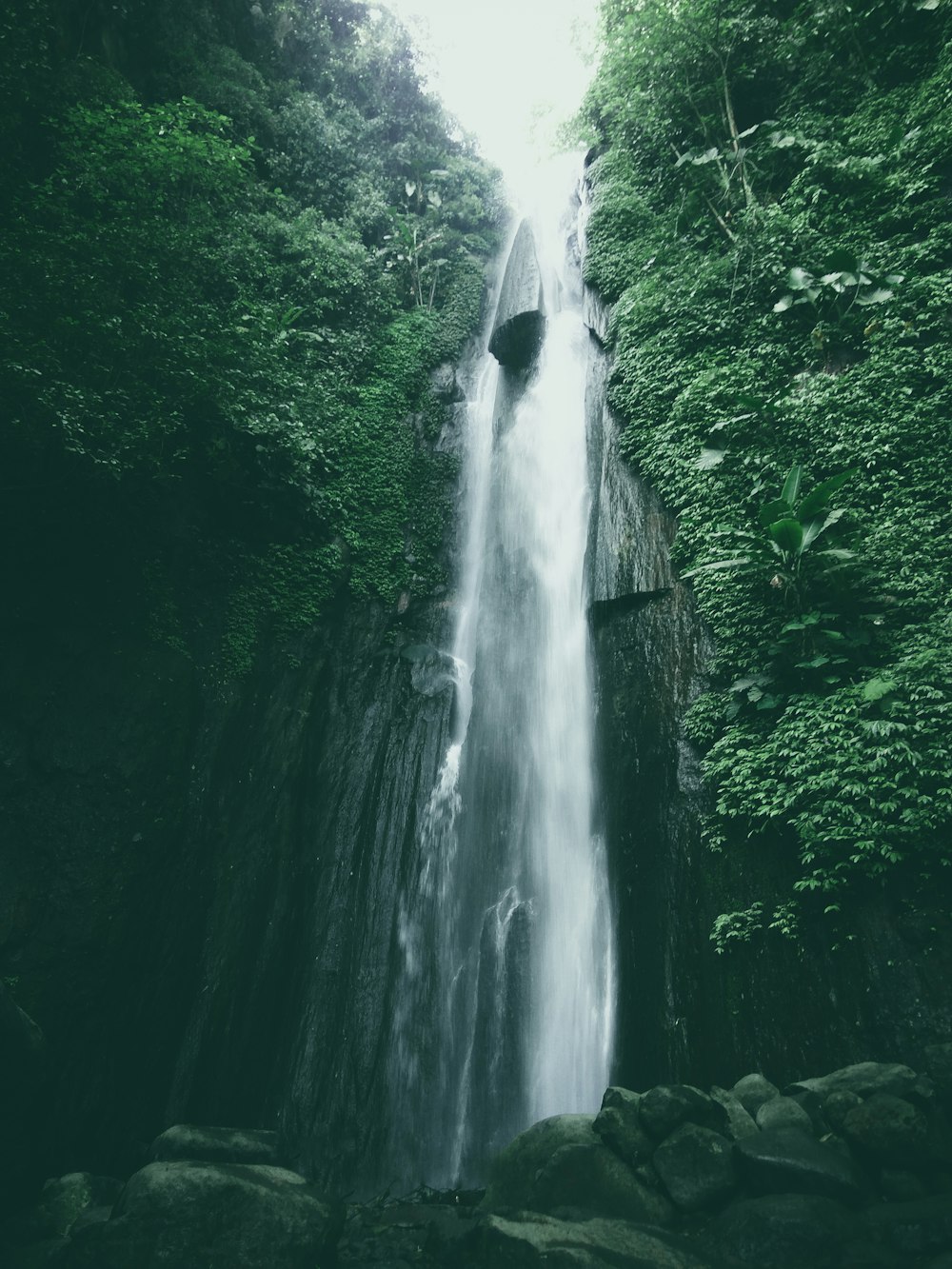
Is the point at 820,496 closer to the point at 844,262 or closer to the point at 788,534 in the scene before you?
the point at 788,534

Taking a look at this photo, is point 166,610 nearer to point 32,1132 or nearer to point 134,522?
point 134,522

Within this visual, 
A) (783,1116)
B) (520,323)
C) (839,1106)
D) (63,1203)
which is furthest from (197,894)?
(520,323)

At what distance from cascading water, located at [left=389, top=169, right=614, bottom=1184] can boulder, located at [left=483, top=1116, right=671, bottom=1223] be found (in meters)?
1.63

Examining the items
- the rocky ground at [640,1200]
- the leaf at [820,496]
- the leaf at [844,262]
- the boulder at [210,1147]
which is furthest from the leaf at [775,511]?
the boulder at [210,1147]

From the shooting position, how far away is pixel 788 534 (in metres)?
6.34

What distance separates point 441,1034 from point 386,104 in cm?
2050

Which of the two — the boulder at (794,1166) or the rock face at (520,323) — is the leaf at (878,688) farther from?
the rock face at (520,323)

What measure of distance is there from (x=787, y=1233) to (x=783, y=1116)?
0.85 m

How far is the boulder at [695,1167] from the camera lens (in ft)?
13.7

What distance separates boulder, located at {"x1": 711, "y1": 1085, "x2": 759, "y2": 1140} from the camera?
14.6ft

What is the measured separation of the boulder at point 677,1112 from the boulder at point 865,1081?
59 cm

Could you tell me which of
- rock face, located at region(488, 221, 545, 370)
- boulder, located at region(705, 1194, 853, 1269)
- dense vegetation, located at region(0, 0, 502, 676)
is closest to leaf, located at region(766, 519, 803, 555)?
boulder, located at region(705, 1194, 853, 1269)

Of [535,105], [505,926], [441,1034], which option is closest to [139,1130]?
[441,1034]

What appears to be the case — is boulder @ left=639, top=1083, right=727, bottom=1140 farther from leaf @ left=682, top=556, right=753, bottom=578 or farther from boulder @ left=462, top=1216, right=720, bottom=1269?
leaf @ left=682, top=556, right=753, bottom=578
